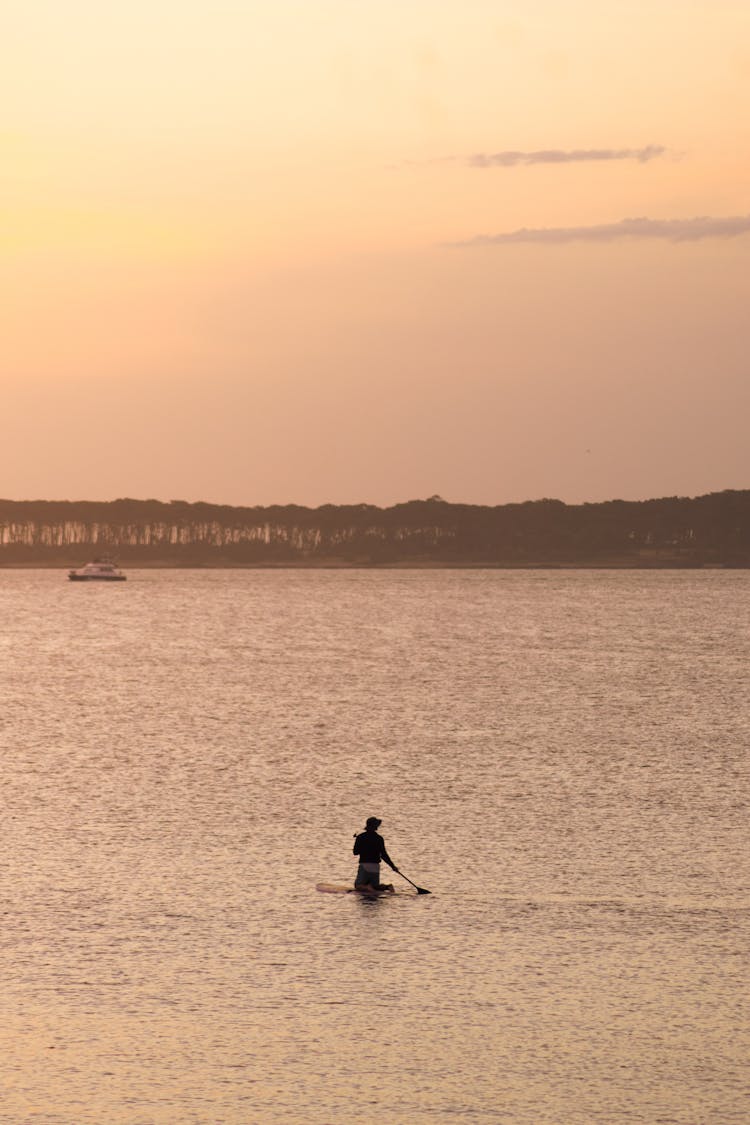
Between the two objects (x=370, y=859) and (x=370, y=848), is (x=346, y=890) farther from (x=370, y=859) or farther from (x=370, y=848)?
(x=370, y=848)

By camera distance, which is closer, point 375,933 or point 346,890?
point 375,933

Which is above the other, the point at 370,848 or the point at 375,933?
the point at 370,848

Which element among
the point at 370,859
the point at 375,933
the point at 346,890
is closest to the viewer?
the point at 375,933

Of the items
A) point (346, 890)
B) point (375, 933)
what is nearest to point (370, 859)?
point (346, 890)

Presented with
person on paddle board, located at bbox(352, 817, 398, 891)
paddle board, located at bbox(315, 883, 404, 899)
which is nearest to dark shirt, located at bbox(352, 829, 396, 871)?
person on paddle board, located at bbox(352, 817, 398, 891)

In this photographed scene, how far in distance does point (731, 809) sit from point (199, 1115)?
4193cm

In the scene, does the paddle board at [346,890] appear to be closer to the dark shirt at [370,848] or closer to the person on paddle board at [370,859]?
the person on paddle board at [370,859]

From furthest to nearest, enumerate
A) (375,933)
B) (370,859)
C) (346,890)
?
(346,890)
(370,859)
(375,933)

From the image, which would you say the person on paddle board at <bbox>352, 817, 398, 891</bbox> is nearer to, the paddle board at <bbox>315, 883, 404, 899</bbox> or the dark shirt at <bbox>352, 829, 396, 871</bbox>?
the dark shirt at <bbox>352, 829, 396, 871</bbox>

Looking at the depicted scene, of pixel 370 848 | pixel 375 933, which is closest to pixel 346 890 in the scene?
pixel 370 848

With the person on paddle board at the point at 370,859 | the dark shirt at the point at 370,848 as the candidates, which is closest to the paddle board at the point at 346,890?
the person on paddle board at the point at 370,859

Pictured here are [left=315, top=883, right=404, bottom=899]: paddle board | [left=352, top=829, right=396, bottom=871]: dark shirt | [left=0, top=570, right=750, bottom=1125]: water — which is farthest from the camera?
[left=315, top=883, right=404, bottom=899]: paddle board

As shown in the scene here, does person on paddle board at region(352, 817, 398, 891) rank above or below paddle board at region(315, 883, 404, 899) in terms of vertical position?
above

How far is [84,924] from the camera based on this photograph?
4291cm
